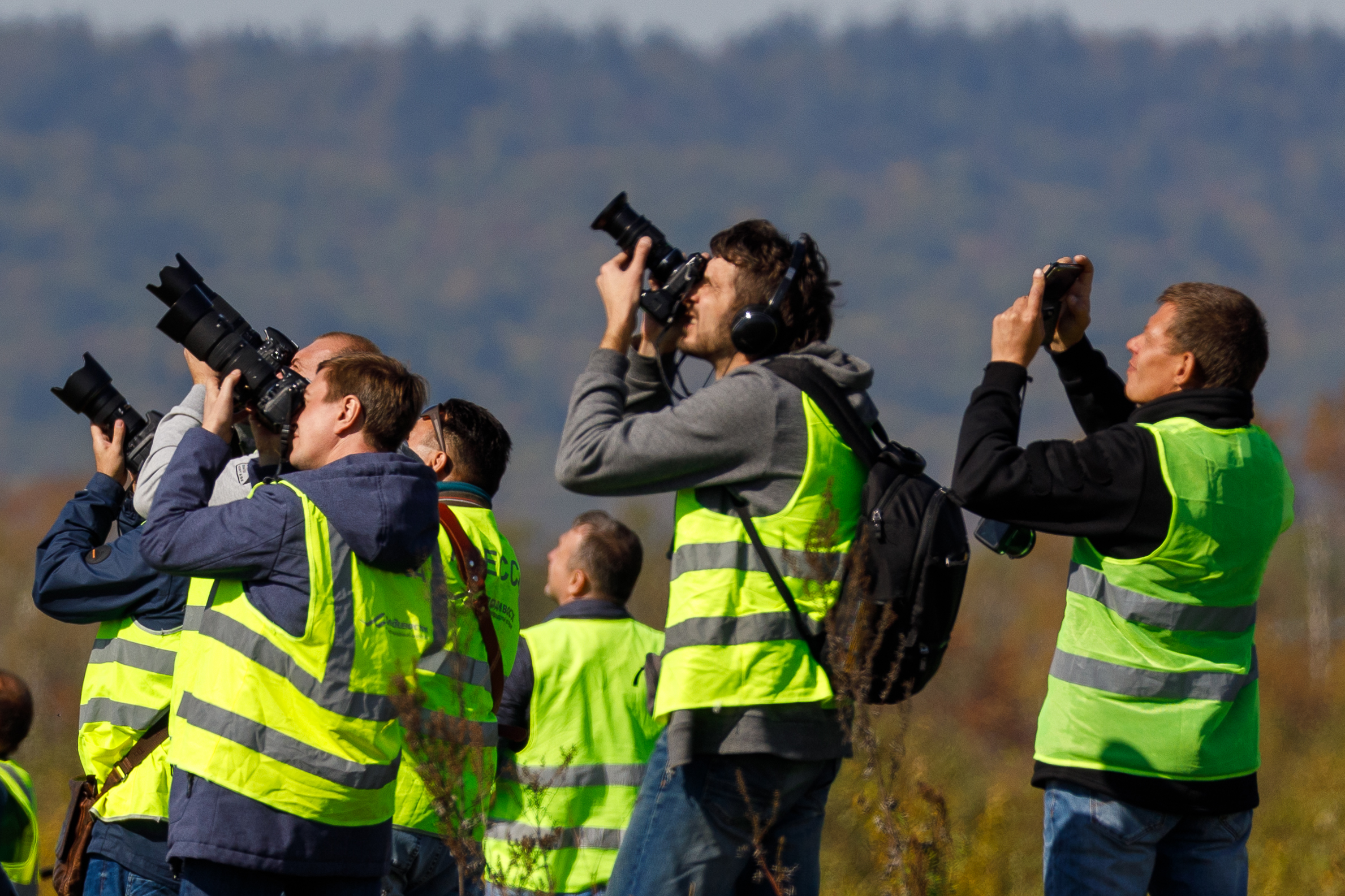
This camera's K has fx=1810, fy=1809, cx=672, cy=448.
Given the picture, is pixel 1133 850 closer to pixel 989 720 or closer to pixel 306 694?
pixel 306 694

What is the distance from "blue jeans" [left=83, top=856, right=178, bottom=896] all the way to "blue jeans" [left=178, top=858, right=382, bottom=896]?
830 millimetres

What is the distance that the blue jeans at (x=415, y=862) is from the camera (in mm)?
4621

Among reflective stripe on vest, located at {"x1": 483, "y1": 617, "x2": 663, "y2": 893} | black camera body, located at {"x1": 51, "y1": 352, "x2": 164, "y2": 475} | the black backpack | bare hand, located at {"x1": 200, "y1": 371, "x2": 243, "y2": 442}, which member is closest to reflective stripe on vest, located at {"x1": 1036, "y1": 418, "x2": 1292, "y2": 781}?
the black backpack

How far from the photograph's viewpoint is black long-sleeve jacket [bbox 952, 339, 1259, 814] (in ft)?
13.1

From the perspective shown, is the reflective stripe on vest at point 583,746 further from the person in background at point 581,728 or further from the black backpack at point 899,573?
the black backpack at point 899,573

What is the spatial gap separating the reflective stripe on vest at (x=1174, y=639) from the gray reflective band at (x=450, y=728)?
1.30 meters

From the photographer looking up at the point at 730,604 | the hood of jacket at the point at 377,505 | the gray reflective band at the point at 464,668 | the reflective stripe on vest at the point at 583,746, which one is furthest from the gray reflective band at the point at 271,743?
the reflective stripe on vest at the point at 583,746

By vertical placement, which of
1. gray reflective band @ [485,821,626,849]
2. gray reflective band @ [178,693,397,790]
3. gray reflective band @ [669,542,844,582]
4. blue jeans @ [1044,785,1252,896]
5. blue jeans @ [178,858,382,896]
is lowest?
gray reflective band @ [485,821,626,849]

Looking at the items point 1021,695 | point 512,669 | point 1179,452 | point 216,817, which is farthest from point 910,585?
point 1021,695

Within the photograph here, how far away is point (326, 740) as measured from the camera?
375 cm

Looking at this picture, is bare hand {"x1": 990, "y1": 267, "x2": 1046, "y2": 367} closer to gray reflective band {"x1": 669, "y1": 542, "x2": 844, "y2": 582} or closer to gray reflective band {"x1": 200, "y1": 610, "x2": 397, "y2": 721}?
gray reflective band {"x1": 669, "y1": 542, "x2": 844, "y2": 582}

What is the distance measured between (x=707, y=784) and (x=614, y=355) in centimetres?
99

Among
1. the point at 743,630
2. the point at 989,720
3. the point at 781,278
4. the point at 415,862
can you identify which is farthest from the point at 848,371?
the point at 989,720

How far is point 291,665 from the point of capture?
372cm
